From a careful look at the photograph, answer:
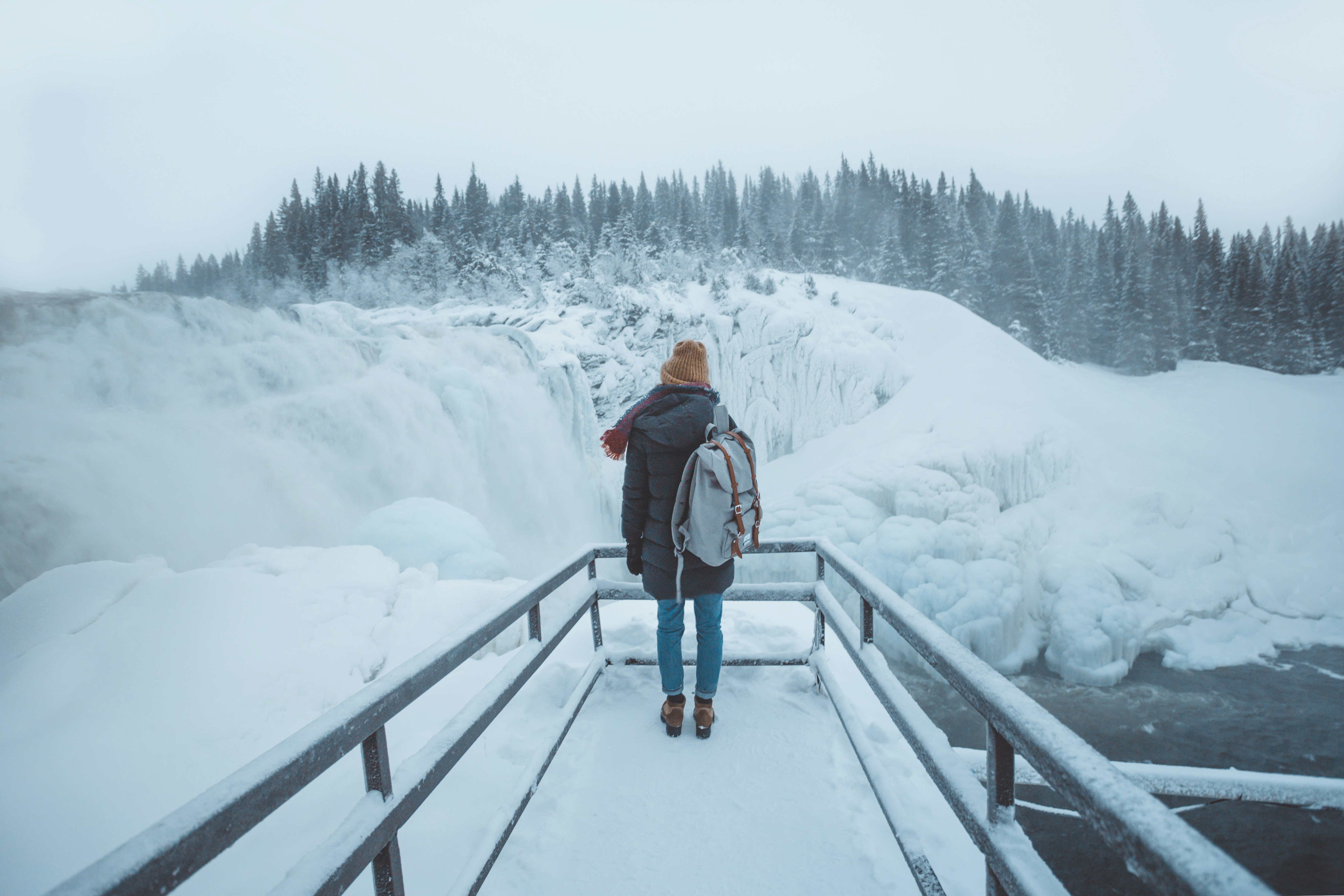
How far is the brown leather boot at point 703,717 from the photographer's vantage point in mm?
2549

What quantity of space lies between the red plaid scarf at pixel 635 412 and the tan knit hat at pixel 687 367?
0.03 metres

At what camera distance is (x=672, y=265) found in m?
24.5

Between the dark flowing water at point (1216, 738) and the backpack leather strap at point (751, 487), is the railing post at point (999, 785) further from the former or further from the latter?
the dark flowing water at point (1216, 738)

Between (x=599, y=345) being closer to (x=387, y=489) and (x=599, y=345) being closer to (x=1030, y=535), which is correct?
(x=387, y=489)

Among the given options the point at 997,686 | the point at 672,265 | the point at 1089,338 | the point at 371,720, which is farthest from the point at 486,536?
the point at 1089,338

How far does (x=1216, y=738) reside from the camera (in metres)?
8.80

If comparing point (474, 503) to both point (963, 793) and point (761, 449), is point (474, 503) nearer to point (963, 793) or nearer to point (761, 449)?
point (761, 449)

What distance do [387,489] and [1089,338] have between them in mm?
41616

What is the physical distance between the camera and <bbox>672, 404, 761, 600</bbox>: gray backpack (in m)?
2.32

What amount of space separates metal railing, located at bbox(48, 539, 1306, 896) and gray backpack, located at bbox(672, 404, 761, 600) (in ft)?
1.83

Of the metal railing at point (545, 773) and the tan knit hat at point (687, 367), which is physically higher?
the tan knit hat at point (687, 367)

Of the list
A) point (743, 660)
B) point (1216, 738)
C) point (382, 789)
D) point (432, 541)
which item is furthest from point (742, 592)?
point (1216, 738)

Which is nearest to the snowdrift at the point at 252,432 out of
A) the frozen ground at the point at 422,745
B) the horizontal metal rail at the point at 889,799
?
the frozen ground at the point at 422,745

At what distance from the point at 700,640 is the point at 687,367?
129 centimetres
